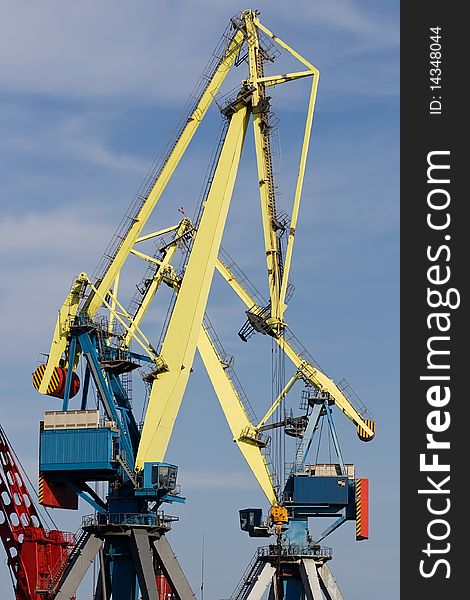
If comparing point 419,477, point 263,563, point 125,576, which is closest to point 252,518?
point 263,563

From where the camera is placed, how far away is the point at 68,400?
214 ft

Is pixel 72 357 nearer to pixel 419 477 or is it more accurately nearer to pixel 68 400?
pixel 68 400

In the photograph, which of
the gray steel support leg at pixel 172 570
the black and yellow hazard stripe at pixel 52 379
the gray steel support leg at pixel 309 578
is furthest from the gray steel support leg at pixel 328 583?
the black and yellow hazard stripe at pixel 52 379

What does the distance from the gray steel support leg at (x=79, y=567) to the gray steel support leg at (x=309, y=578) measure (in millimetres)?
18554

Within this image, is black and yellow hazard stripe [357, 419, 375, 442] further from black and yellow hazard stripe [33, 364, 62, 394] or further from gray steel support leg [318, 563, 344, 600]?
black and yellow hazard stripe [33, 364, 62, 394]

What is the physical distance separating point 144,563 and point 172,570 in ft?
7.87

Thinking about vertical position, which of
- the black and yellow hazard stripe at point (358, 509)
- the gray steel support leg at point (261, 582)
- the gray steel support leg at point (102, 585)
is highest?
the black and yellow hazard stripe at point (358, 509)

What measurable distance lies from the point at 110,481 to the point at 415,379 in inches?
1149

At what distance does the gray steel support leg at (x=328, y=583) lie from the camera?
79.5 meters

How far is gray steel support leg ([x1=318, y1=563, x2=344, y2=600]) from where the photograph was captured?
7950 cm

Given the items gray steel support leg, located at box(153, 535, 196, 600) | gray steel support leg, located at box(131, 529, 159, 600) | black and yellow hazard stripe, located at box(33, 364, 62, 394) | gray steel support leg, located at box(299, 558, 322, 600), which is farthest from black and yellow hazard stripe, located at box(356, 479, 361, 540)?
black and yellow hazard stripe, located at box(33, 364, 62, 394)

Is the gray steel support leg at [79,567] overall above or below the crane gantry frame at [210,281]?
below

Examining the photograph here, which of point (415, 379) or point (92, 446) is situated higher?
point (92, 446)

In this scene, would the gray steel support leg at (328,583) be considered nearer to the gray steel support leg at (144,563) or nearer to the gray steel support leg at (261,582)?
the gray steel support leg at (261,582)
